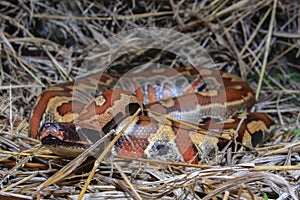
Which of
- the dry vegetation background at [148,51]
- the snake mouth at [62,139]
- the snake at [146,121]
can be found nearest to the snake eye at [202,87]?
the snake at [146,121]

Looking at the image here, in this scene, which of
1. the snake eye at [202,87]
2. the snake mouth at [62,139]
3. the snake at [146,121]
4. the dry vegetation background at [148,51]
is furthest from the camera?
the snake eye at [202,87]

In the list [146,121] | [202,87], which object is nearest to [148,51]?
[202,87]

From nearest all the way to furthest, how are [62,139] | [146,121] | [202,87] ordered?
1. [62,139]
2. [146,121]
3. [202,87]

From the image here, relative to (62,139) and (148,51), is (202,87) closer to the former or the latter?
(148,51)

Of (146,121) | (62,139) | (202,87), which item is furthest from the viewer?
(202,87)

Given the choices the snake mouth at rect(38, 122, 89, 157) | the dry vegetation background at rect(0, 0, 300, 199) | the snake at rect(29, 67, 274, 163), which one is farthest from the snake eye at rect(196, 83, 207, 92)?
the snake mouth at rect(38, 122, 89, 157)

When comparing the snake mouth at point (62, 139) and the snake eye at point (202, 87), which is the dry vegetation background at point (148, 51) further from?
the snake mouth at point (62, 139)

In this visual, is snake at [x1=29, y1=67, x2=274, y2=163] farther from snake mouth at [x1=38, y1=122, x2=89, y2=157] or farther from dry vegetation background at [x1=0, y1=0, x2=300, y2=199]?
dry vegetation background at [x1=0, y1=0, x2=300, y2=199]

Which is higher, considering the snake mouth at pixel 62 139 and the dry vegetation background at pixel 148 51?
the dry vegetation background at pixel 148 51

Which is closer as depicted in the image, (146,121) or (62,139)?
(62,139)
